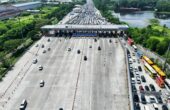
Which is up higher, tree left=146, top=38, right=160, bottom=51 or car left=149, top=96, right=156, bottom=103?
tree left=146, top=38, right=160, bottom=51

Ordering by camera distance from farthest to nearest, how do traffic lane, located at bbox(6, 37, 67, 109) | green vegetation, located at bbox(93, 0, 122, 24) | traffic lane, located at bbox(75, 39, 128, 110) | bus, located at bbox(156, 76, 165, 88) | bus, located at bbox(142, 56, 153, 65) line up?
green vegetation, located at bbox(93, 0, 122, 24) → bus, located at bbox(142, 56, 153, 65) → bus, located at bbox(156, 76, 165, 88) → traffic lane, located at bbox(6, 37, 67, 109) → traffic lane, located at bbox(75, 39, 128, 110)

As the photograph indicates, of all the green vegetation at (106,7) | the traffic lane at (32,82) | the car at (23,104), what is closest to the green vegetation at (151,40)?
the traffic lane at (32,82)

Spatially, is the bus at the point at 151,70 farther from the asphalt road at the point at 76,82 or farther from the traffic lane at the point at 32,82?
the traffic lane at the point at 32,82

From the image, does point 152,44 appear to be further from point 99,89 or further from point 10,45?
point 10,45

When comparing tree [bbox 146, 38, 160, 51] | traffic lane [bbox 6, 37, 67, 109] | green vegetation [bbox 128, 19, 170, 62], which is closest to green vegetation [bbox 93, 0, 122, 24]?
green vegetation [bbox 128, 19, 170, 62]

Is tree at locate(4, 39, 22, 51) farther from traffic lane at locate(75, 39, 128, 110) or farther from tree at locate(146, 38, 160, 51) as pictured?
tree at locate(146, 38, 160, 51)

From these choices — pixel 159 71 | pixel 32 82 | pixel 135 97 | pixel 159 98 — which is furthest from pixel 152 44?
pixel 32 82

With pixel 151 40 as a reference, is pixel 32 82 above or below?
below
